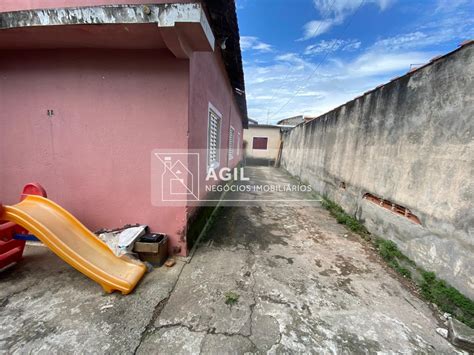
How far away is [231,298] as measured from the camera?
2.21 m

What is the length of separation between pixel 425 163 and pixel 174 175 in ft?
11.7

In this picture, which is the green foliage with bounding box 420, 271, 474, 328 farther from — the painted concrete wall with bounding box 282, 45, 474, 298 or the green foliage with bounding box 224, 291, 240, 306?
the green foliage with bounding box 224, 291, 240, 306

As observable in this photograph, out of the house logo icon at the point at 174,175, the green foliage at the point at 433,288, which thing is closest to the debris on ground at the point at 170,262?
the house logo icon at the point at 174,175

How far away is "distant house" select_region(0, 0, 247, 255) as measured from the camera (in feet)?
8.29

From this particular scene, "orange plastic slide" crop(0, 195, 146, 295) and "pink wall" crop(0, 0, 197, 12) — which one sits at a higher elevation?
"pink wall" crop(0, 0, 197, 12)

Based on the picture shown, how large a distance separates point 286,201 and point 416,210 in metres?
3.67

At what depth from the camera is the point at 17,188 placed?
3.12 meters

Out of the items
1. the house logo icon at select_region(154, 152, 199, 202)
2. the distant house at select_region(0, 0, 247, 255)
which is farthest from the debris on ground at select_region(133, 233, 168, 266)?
the house logo icon at select_region(154, 152, 199, 202)

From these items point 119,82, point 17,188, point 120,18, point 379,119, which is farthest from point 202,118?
point 379,119

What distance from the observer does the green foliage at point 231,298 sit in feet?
7.09

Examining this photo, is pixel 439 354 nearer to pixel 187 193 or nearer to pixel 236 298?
pixel 236 298

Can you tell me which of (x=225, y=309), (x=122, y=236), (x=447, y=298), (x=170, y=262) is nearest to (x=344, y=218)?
(x=447, y=298)

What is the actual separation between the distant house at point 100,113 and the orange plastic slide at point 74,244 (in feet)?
1.65

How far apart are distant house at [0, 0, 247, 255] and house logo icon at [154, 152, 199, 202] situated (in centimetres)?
3
